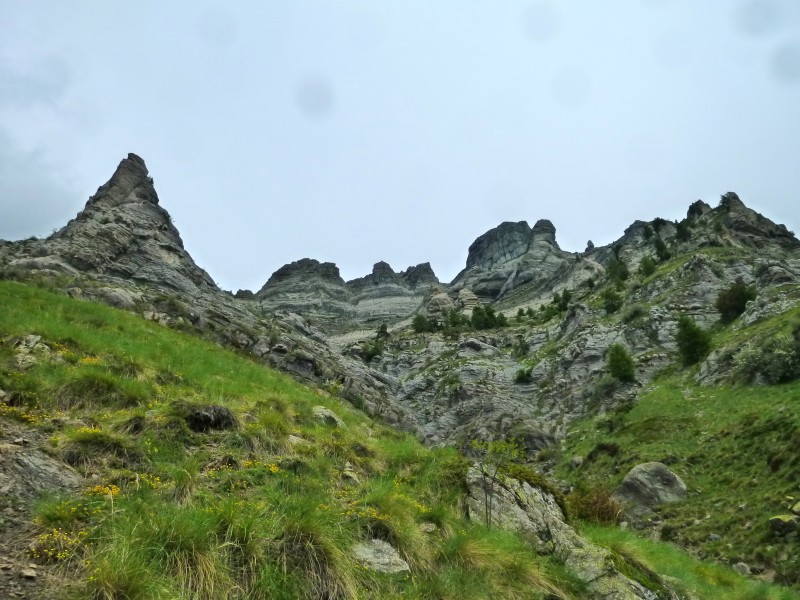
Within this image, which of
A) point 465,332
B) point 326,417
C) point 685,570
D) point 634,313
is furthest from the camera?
point 465,332

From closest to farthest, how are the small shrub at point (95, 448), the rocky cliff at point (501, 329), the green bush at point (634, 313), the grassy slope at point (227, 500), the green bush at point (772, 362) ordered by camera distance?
1. the grassy slope at point (227, 500)
2. the small shrub at point (95, 448)
3. the green bush at point (772, 362)
4. the rocky cliff at point (501, 329)
5. the green bush at point (634, 313)

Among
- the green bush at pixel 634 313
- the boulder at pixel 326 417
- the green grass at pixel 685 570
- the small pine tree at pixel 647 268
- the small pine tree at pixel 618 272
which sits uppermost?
the small pine tree at pixel 618 272

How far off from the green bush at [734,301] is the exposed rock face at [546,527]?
145 feet

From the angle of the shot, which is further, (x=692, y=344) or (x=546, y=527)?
(x=692, y=344)

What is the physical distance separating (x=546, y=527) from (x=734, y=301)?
4684cm

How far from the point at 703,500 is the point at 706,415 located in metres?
9.58

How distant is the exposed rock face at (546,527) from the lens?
813 cm

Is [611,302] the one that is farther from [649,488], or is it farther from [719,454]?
[649,488]

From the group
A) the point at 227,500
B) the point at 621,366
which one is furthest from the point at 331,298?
the point at 227,500

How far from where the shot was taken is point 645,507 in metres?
21.5

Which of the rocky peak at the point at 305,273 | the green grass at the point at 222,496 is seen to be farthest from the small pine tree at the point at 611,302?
the rocky peak at the point at 305,273

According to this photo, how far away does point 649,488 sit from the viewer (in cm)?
2230

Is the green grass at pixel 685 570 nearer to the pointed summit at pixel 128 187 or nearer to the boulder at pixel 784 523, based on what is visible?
the boulder at pixel 784 523

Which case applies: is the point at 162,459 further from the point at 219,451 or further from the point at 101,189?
the point at 101,189
